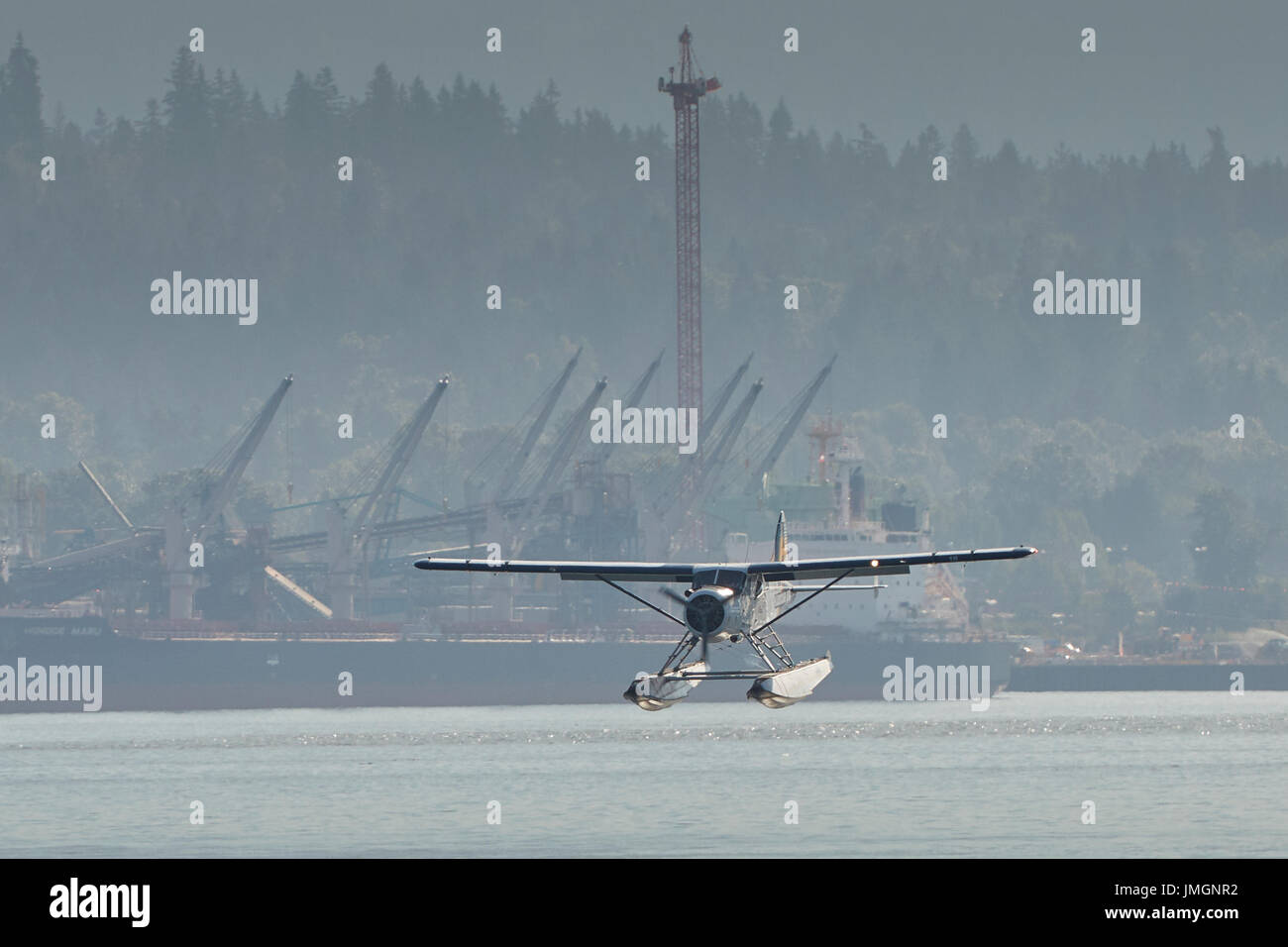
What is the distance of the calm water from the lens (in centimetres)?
5091

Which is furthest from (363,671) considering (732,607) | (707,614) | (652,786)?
(707,614)

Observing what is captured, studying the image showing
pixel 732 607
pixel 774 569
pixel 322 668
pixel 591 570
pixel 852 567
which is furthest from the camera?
pixel 322 668

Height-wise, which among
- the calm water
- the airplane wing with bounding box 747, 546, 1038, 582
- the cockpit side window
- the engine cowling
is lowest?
the calm water

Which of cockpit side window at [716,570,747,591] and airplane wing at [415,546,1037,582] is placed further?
cockpit side window at [716,570,747,591]

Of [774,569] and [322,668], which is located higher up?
[774,569]

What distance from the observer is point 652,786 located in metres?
66.1

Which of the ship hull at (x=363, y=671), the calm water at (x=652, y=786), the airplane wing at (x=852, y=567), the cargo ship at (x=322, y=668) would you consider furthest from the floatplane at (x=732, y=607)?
the ship hull at (x=363, y=671)

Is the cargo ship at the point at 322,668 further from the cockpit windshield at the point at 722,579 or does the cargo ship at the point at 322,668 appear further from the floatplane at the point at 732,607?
the cockpit windshield at the point at 722,579

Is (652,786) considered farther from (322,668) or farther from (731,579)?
(322,668)

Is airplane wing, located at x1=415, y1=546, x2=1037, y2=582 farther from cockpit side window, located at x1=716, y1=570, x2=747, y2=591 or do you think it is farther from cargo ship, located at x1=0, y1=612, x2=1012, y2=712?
cargo ship, located at x1=0, y1=612, x2=1012, y2=712

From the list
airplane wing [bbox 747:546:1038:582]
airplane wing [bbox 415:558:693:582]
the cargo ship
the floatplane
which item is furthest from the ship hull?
airplane wing [bbox 747:546:1038:582]
